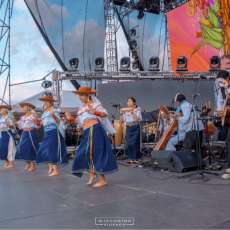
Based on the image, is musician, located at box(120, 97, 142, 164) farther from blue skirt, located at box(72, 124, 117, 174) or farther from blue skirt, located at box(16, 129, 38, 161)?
blue skirt, located at box(72, 124, 117, 174)

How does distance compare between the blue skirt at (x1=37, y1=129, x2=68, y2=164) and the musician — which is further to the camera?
the musician

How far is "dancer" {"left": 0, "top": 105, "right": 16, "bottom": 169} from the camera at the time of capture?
8.85 m

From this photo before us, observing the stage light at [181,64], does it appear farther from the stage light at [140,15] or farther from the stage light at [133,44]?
the stage light at [140,15]

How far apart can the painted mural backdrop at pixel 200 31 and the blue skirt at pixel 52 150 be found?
740 centimetres

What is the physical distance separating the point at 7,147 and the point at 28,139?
97 cm

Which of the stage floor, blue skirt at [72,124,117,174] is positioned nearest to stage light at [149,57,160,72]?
the stage floor

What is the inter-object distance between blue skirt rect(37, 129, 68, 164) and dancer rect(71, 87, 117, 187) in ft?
5.11

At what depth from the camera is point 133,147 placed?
352 inches

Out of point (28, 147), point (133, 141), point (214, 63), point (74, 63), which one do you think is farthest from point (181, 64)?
point (28, 147)

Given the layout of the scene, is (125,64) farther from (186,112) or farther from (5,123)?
(186,112)

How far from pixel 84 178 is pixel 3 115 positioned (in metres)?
3.39

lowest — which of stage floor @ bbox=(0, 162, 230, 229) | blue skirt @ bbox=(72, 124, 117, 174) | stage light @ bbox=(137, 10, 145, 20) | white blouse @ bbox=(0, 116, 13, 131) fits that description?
stage floor @ bbox=(0, 162, 230, 229)

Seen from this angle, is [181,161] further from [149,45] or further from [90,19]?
[149,45]

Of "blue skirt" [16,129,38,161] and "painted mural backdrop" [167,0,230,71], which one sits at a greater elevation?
"painted mural backdrop" [167,0,230,71]
